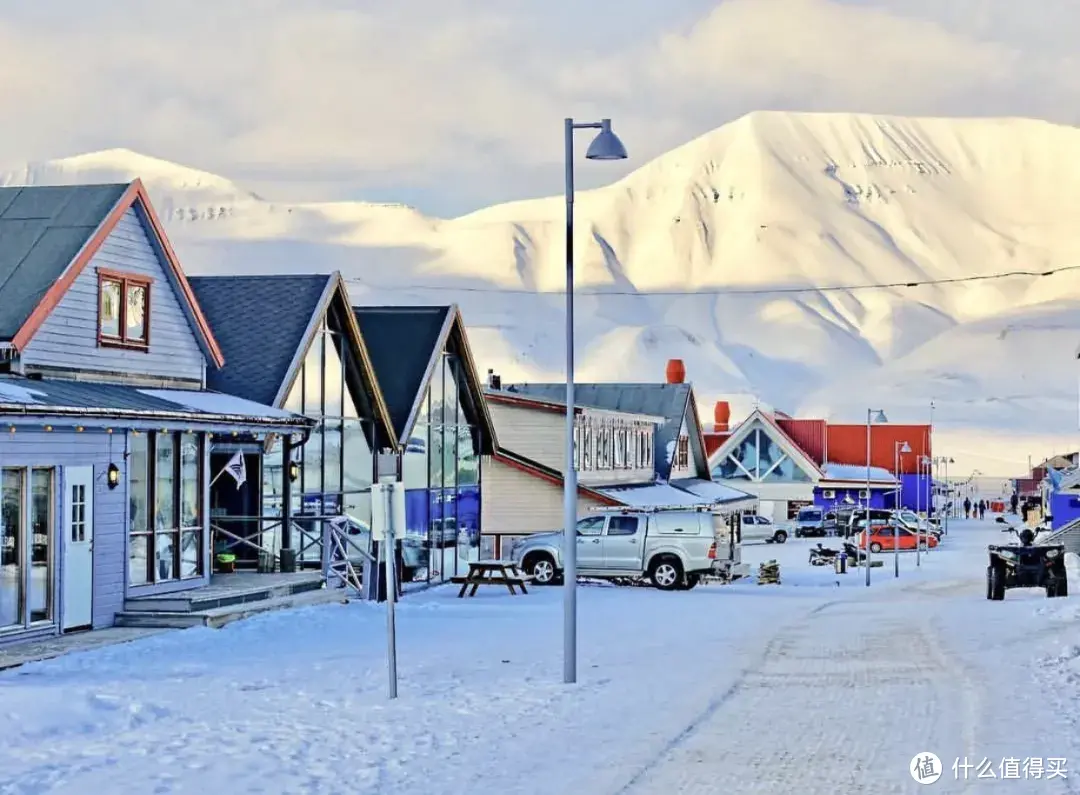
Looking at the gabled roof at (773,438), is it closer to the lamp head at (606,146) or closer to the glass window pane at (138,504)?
the glass window pane at (138,504)

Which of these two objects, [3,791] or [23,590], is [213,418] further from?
[3,791]

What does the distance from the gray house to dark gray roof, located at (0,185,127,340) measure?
0.02m

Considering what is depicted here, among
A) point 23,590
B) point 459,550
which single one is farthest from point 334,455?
point 23,590

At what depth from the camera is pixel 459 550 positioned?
41.0 metres

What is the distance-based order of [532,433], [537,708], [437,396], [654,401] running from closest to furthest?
[537,708] → [437,396] → [532,433] → [654,401]

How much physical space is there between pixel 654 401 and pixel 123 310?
151 feet

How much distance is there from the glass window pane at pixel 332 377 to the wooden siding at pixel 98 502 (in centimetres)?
926

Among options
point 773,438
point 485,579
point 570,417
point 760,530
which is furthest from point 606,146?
point 773,438

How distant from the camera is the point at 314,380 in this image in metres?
34.2

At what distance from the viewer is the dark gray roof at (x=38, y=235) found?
25.9m

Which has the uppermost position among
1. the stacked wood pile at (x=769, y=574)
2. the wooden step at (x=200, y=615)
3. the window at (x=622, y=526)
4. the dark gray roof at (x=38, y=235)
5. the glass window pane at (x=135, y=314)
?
the dark gray roof at (x=38, y=235)

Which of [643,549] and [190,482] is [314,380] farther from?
[643,549]

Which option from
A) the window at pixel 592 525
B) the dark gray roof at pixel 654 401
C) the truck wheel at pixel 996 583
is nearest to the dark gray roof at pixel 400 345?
the window at pixel 592 525

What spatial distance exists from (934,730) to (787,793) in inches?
143
